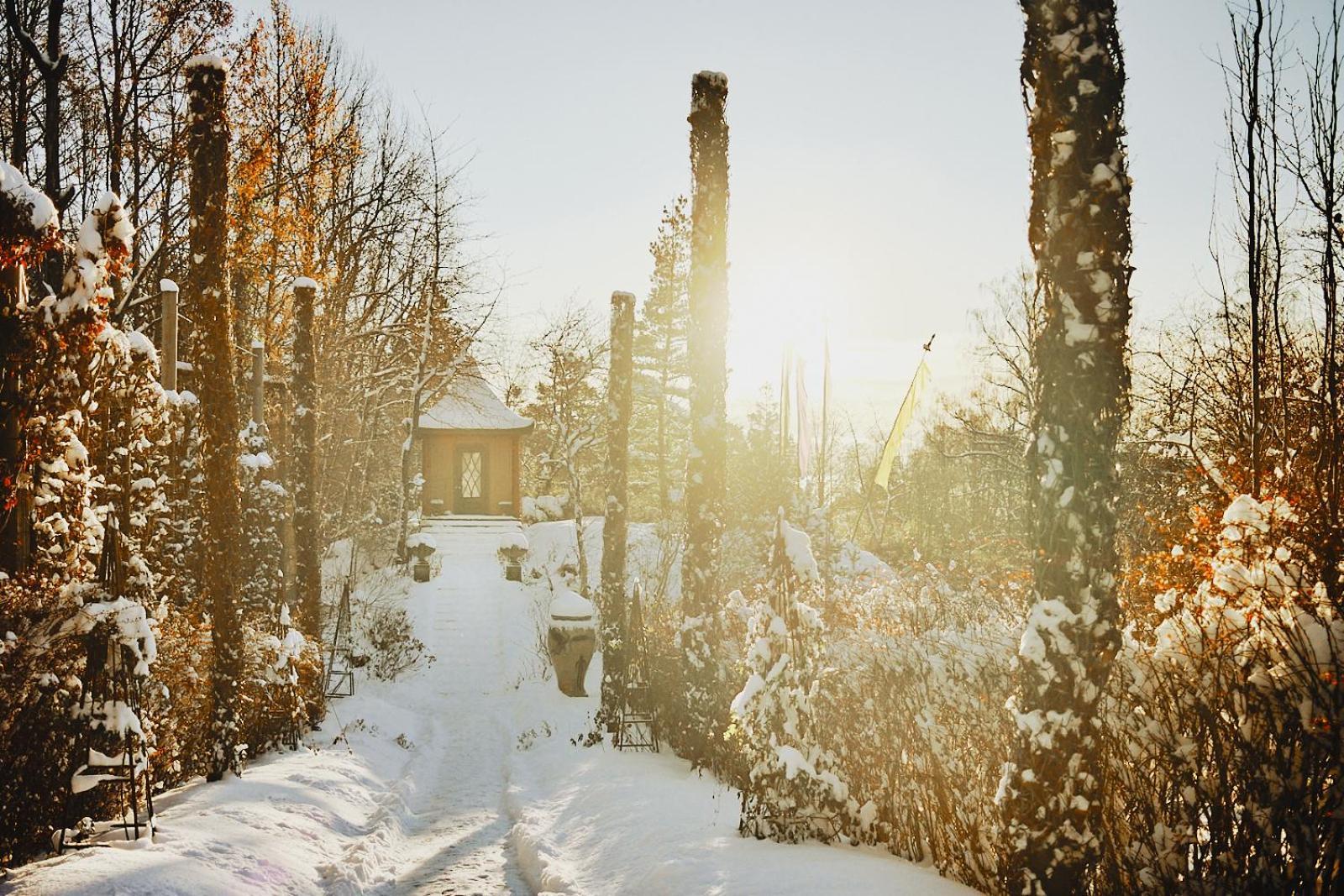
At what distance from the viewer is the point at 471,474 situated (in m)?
32.7

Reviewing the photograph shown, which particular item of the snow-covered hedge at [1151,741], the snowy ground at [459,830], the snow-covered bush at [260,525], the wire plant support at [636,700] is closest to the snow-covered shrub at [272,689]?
the snowy ground at [459,830]

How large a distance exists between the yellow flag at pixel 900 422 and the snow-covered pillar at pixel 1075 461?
868mm

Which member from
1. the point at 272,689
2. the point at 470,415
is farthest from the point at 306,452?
the point at 470,415

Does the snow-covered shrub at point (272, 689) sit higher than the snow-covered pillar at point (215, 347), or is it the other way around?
the snow-covered pillar at point (215, 347)

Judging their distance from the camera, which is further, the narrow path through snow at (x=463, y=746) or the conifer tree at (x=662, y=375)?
the conifer tree at (x=662, y=375)

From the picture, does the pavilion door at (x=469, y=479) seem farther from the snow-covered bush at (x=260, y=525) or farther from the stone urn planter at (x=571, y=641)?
the stone urn planter at (x=571, y=641)

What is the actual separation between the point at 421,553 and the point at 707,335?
49.2ft

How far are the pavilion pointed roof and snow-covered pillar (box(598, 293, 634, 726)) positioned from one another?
57.2 ft

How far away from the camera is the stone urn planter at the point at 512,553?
2366 cm

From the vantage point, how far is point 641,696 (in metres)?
11.0

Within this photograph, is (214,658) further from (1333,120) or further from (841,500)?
(841,500)

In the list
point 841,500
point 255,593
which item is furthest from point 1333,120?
point 841,500

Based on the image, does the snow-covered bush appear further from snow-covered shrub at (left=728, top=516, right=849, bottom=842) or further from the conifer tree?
the conifer tree

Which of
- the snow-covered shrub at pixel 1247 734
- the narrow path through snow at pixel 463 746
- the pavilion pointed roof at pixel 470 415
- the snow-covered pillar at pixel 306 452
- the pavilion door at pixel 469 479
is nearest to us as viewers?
the snow-covered shrub at pixel 1247 734
